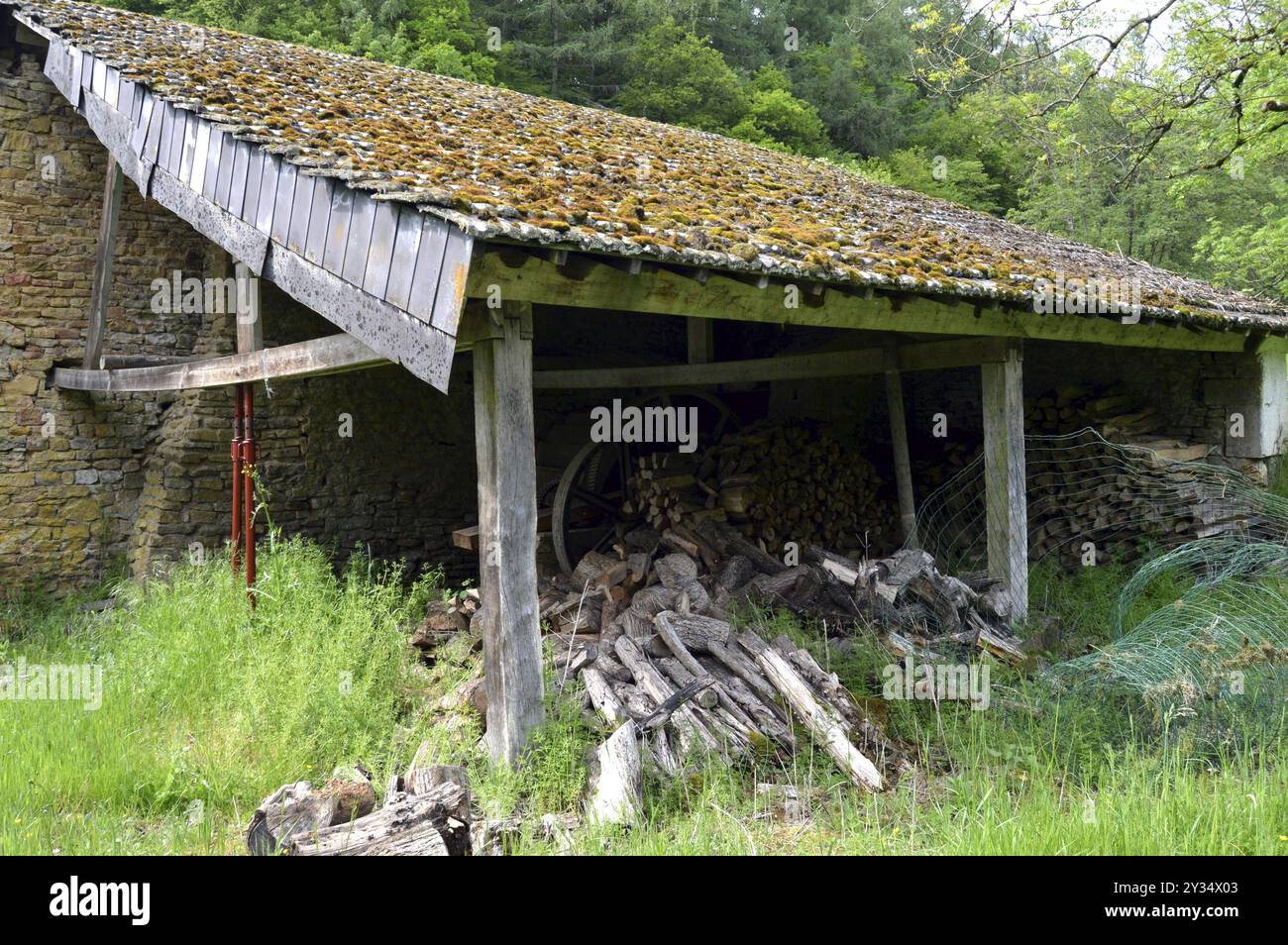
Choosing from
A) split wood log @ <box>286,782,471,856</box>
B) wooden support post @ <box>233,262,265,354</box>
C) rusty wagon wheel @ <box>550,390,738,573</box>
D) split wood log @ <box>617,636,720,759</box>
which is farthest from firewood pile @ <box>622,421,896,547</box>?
split wood log @ <box>286,782,471,856</box>

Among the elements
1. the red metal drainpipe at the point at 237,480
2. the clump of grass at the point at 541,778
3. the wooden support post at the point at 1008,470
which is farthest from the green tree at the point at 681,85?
the clump of grass at the point at 541,778

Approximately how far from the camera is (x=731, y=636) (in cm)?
540

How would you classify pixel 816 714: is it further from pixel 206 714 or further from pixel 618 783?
pixel 206 714

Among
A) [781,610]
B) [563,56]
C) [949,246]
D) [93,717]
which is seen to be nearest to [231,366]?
[93,717]

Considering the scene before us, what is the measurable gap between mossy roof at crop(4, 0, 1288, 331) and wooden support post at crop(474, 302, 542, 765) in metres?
0.67

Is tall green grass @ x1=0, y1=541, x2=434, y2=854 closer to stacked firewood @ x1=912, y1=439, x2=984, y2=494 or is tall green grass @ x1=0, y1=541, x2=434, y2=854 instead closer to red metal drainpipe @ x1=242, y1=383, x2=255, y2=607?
red metal drainpipe @ x1=242, y1=383, x2=255, y2=607

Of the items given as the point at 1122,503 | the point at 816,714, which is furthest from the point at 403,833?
the point at 1122,503

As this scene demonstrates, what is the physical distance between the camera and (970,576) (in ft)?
22.6

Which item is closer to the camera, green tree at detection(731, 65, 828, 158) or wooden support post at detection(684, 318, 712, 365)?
wooden support post at detection(684, 318, 712, 365)

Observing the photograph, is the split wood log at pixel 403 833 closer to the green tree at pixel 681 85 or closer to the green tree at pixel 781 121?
the green tree at pixel 681 85

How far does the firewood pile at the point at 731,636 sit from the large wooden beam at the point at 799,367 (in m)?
1.44

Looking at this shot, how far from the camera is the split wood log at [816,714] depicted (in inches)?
170

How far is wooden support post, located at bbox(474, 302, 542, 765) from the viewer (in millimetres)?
4246
